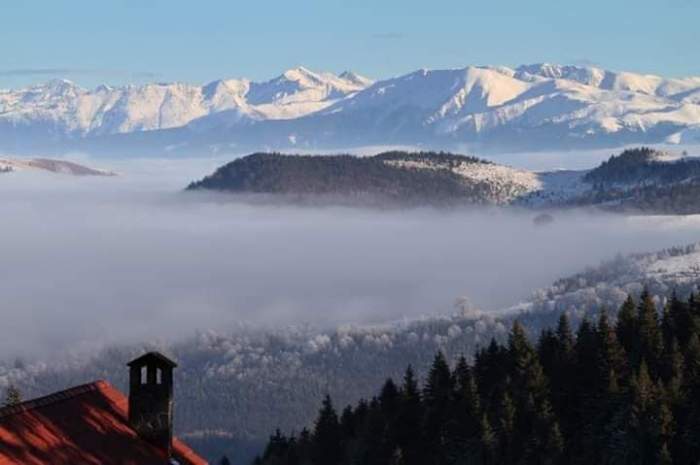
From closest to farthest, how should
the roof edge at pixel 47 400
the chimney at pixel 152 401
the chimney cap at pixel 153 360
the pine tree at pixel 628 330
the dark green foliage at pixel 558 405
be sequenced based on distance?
1. the roof edge at pixel 47 400
2. the chimney at pixel 152 401
3. the chimney cap at pixel 153 360
4. the dark green foliage at pixel 558 405
5. the pine tree at pixel 628 330

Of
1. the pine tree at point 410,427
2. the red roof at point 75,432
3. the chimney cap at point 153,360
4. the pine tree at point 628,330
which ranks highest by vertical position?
the chimney cap at point 153,360

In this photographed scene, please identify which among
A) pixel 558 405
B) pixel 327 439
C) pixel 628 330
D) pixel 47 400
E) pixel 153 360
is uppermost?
pixel 153 360

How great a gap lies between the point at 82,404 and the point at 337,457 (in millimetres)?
80065

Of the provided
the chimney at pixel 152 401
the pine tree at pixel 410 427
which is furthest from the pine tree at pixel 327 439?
the chimney at pixel 152 401

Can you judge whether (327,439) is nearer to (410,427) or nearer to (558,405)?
(410,427)

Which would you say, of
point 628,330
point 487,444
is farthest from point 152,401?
point 628,330

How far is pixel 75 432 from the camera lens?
34.0 meters

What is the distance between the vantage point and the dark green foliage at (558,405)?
8688cm

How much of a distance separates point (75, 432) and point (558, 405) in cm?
6891

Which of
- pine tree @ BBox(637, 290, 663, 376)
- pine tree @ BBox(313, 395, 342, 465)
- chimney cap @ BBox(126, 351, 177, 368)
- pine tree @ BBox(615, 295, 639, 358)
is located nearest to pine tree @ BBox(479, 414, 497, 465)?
pine tree @ BBox(637, 290, 663, 376)

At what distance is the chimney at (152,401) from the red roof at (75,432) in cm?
32

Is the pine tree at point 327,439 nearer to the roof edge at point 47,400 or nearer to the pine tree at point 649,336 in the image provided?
the pine tree at point 649,336

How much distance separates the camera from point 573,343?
106750 mm

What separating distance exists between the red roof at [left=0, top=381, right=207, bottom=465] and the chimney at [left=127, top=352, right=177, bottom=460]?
0.32 metres
